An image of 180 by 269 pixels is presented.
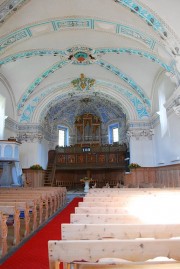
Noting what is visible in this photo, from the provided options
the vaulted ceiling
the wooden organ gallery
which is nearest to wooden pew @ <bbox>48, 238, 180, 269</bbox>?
the vaulted ceiling

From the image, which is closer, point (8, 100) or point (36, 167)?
point (8, 100)

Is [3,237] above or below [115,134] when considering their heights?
below

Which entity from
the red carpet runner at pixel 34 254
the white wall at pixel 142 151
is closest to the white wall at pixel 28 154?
the white wall at pixel 142 151

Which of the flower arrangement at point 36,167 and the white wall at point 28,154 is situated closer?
the flower arrangement at point 36,167

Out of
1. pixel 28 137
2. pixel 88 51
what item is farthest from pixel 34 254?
pixel 28 137

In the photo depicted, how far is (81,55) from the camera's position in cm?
1305

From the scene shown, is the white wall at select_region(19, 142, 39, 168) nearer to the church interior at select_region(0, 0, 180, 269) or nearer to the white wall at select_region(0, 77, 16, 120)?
the church interior at select_region(0, 0, 180, 269)

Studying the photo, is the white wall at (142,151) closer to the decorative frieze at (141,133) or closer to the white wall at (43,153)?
the decorative frieze at (141,133)

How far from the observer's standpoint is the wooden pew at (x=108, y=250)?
160cm

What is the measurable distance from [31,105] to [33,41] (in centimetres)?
611

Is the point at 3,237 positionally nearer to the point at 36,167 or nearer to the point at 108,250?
the point at 108,250

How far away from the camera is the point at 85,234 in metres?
2.06

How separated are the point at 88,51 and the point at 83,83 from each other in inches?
147

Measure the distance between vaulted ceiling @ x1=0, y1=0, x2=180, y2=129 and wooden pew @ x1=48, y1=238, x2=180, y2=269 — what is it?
8265 millimetres
